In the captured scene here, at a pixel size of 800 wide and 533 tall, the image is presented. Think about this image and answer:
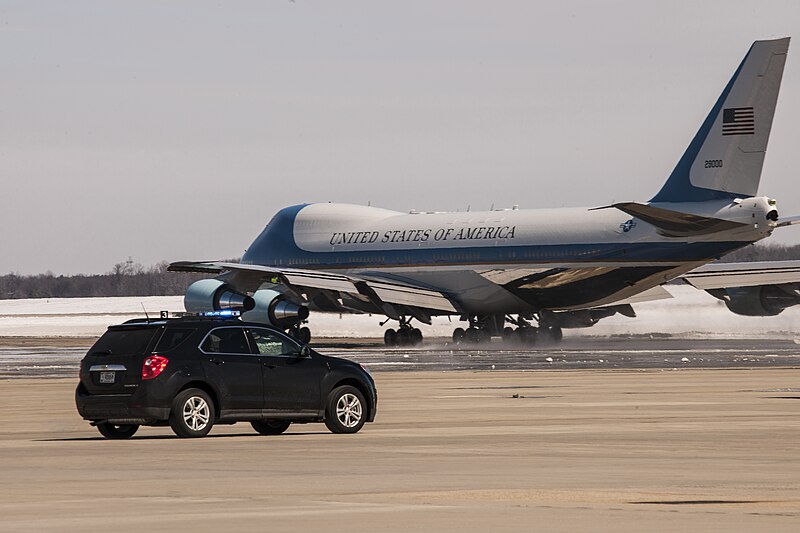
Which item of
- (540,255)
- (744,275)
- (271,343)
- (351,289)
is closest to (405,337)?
(351,289)

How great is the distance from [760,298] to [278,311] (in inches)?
803

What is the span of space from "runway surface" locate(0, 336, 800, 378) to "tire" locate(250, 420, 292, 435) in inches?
871

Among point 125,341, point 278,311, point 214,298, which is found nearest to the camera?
point 125,341

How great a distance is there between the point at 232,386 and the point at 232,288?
1739 inches

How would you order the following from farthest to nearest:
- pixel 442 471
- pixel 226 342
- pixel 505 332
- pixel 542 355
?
pixel 505 332 → pixel 542 355 → pixel 226 342 → pixel 442 471

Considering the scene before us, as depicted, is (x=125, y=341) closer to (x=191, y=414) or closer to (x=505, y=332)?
(x=191, y=414)

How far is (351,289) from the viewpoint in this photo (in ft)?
219

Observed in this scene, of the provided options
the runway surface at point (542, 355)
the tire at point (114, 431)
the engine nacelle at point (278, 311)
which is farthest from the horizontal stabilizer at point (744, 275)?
the tire at point (114, 431)

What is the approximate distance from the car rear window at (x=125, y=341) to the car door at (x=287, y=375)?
1622 mm

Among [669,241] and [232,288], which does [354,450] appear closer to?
[669,241]

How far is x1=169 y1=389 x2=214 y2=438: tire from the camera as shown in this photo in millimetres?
23103

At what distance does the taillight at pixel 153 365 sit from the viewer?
2308 centimetres

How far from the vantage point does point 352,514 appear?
43.9 feet

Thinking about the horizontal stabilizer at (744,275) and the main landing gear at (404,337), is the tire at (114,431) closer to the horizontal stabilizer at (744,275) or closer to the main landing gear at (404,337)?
the main landing gear at (404,337)
